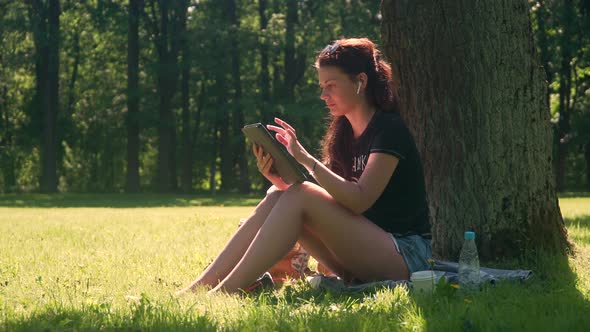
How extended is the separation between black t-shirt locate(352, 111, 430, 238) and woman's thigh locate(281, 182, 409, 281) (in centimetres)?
18

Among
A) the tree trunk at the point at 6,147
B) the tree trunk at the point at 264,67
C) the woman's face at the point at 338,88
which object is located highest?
the tree trunk at the point at 264,67

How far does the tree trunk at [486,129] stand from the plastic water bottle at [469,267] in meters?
1.26

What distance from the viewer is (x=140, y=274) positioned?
20.7ft

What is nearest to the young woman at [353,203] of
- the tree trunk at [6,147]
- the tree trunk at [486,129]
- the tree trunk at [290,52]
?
the tree trunk at [486,129]

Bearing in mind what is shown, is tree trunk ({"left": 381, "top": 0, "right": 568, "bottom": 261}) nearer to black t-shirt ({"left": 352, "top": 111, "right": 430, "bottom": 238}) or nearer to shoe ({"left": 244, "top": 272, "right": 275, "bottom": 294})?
black t-shirt ({"left": 352, "top": 111, "right": 430, "bottom": 238})

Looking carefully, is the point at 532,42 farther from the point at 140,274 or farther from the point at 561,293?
the point at 140,274

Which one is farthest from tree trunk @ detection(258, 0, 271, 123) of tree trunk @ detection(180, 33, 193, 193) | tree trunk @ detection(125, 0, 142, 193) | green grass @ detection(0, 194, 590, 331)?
green grass @ detection(0, 194, 590, 331)

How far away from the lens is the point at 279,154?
15.6ft

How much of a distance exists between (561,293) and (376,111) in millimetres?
1628

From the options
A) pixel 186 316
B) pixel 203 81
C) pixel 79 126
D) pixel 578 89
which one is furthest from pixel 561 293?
pixel 79 126

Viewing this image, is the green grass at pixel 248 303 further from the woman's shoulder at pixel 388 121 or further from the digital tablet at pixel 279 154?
the woman's shoulder at pixel 388 121

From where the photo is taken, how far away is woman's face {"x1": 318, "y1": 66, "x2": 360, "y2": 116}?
4.91m

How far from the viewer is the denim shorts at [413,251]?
4.78 m

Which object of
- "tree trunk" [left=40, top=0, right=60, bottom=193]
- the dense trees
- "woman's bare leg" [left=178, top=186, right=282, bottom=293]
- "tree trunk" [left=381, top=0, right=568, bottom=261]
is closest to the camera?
"woman's bare leg" [left=178, top=186, right=282, bottom=293]
